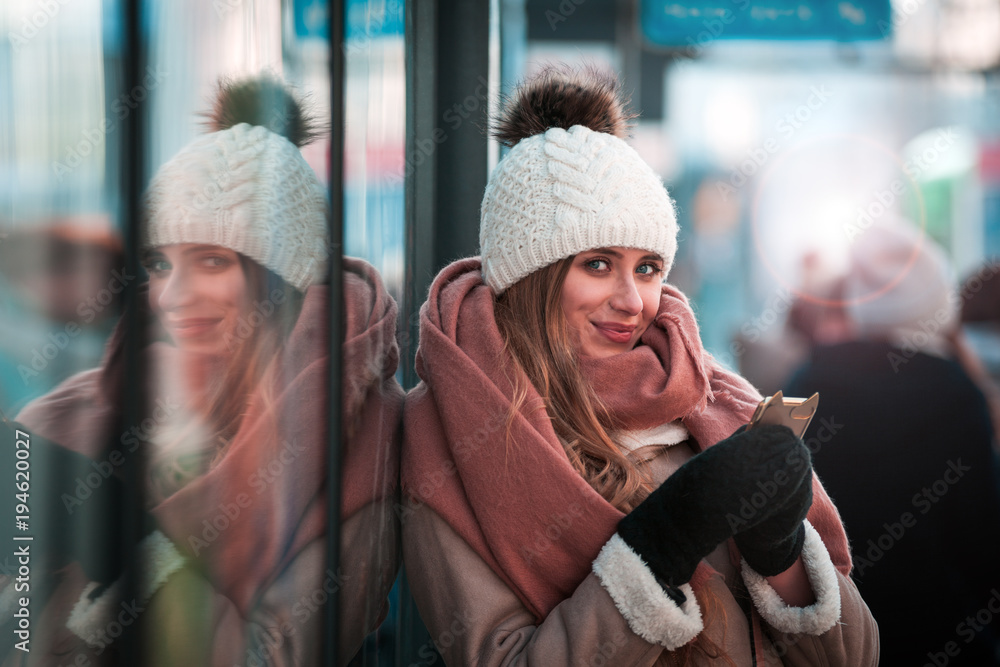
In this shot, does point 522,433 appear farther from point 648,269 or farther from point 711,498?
point 648,269

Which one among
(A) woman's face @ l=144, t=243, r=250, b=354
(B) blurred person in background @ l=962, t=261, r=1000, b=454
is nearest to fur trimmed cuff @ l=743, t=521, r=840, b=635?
(A) woman's face @ l=144, t=243, r=250, b=354

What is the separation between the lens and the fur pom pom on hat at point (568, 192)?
1.40 m

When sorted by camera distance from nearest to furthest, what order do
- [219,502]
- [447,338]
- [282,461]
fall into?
1. [219,502]
2. [282,461]
3. [447,338]

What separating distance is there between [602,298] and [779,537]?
1.70 feet

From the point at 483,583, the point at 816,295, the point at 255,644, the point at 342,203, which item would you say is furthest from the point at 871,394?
the point at 255,644

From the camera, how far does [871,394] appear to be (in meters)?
2.25

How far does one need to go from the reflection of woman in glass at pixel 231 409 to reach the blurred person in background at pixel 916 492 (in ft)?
5.57

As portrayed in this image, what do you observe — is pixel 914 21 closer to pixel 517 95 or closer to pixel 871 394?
pixel 871 394

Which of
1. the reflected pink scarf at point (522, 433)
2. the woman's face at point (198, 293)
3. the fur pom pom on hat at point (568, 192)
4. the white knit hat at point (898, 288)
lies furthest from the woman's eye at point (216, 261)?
the white knit hat at point (898, 288)

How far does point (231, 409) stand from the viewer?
2.49ft

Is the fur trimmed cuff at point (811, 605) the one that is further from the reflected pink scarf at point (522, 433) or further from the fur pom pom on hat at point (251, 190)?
the fur pom pom on hat at point (251, 190)

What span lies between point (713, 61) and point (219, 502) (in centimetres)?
495

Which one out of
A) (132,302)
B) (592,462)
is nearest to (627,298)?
(592,462)

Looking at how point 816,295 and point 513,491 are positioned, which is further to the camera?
point 816,295
